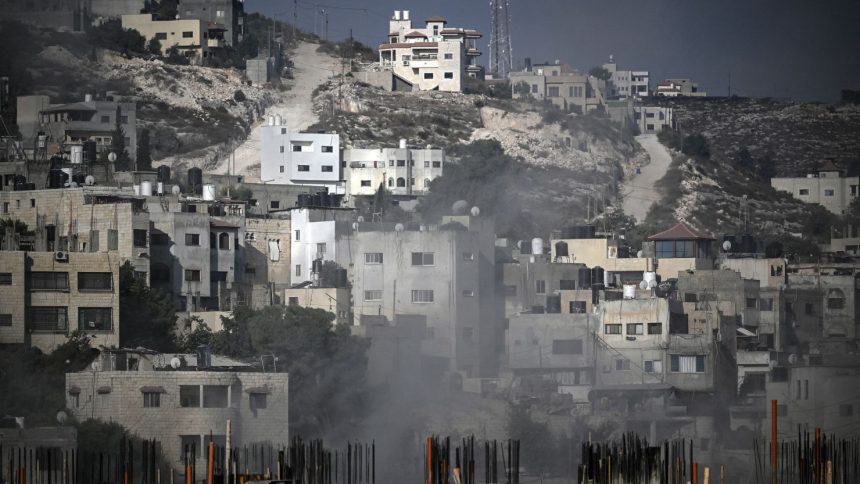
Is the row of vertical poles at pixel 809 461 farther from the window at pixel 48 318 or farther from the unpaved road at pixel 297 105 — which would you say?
the unpaved road at pixel 297 105

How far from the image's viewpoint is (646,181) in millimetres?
76062

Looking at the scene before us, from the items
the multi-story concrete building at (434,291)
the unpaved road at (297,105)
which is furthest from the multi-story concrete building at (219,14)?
the multi-story concrete building at (434,291)

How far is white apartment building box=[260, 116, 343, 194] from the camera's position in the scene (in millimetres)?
63594

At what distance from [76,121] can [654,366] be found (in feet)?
77.4

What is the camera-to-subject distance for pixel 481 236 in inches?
1706

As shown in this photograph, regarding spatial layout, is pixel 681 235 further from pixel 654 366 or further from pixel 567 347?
pixel 654 366

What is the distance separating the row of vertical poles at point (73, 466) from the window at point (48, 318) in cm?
439

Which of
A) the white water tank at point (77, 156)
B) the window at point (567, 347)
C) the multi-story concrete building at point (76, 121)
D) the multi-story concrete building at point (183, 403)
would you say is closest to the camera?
the multi-story concrete building at point (183, 403)

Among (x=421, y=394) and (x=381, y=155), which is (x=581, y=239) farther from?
(x=381, y=155)

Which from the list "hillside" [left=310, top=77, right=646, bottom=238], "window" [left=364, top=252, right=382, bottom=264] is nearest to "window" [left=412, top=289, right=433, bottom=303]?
"window" [left=364, top=252, right=382, bottom=264]

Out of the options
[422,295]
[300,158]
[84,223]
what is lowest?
[422,295]

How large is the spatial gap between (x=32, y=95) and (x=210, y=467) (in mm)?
33609

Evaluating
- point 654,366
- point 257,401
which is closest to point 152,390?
point 257,401

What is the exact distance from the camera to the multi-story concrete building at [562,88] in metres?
82.5
